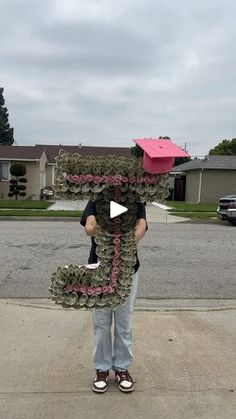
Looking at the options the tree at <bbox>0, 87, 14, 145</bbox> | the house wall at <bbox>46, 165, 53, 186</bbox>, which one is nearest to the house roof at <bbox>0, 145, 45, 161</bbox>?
the house wall at <bbox>46, 165, 53, 186</bbox>

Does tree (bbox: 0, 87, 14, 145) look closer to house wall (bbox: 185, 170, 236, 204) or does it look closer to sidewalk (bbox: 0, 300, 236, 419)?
house wall (bbox: 185, 170, 236, 204)

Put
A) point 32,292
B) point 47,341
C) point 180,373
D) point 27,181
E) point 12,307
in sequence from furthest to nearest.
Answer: point 27,181, point 32,292, point 12,307, point 47,341, point 180,373

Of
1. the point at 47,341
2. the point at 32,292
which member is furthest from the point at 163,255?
the point at 47,341

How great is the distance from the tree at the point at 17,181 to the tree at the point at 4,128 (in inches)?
1272

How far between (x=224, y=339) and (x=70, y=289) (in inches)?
78.5

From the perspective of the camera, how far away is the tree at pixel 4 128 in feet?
211

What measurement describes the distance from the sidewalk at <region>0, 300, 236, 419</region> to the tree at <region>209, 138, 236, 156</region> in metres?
57.2

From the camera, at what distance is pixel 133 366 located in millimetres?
4055

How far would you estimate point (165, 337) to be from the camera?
4.79 meters

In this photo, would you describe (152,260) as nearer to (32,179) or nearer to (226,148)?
(32,179)

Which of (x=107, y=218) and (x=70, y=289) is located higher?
(x=107, y=218)

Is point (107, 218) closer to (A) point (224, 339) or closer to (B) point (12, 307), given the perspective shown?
(A) point (224, 339)

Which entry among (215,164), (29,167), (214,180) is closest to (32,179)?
(29,167)

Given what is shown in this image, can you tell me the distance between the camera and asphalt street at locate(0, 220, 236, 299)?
23.1 ft
